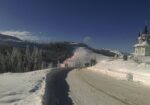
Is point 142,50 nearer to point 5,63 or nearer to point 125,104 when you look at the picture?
point 5,63

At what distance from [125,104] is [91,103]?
1.71 metres

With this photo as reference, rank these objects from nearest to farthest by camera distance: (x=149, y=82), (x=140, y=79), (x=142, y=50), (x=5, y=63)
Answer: (x=149, y=82) → (x=140, y=79) → (x=142, y=50) → (x=5, y=63)

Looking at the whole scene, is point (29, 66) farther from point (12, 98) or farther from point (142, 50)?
point (12, 98)

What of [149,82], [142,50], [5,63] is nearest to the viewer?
[149,82]

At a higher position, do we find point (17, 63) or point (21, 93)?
point (21, 93)

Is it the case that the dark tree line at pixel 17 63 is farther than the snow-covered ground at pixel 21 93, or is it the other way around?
the dark tree line at pixel 17 63

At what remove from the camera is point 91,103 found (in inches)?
550

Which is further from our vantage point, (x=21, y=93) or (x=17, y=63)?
(x=17, y=63)

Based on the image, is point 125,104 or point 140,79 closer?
point 125,104

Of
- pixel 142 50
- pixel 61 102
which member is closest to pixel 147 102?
pixel 61 102

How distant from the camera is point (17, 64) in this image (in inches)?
4471

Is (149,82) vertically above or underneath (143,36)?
underneath

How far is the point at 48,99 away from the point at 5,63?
9866 centimetres

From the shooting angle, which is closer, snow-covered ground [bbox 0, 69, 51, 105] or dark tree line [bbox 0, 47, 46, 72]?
snow-covered ground [bbox 0, 69, 51, 105]
